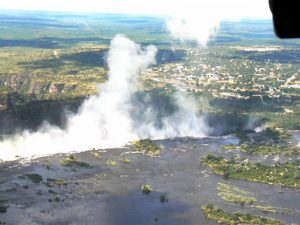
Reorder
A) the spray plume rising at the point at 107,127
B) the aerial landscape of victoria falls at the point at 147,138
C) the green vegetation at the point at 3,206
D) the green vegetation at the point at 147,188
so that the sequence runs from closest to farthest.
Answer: the green vegetation at the point at 3,206
the aerial landscape of victoria falls at the point at 147,138
the green vegetation at the point at 147,188
the spray plume rising at the point at 107,127

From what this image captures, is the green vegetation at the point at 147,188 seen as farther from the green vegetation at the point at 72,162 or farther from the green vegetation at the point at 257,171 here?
the green vegetation at the point at 257,171

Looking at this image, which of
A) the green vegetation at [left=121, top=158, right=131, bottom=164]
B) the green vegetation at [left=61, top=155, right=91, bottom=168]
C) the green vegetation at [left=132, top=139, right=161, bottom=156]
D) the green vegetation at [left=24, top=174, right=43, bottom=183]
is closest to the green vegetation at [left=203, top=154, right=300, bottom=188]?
the green vegetation at [left=132, top=139, right=161, bottom=156]

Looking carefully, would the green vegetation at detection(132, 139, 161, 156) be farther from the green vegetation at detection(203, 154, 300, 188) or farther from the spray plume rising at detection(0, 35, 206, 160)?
the green vegetation at detection(203, 154, 300, 188)

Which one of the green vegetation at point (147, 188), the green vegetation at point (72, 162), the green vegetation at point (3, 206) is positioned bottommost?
the green vegetation at point (72, 162)

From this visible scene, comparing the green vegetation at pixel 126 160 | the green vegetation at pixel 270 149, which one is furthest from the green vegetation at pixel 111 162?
the green vegetation at pixel 270 149

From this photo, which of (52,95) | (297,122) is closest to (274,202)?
(297,122)

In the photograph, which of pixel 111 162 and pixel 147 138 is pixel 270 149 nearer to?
pixel 147 138

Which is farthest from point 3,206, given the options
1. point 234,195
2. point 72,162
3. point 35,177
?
point 234,195

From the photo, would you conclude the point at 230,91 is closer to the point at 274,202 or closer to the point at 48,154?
the point at 48,154
